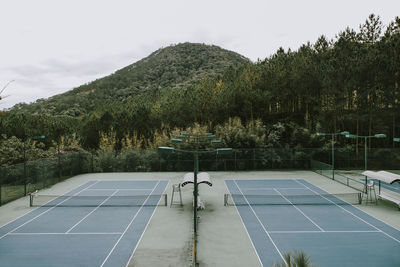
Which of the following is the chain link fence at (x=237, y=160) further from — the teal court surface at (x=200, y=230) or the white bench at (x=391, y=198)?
the white bench at (x=391, y=198)

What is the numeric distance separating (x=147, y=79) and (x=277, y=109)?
130 ft

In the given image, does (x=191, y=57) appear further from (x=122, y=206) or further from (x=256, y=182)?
(x=122, y=206)

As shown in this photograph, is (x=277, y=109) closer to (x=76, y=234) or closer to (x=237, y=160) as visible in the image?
(x=237, y=160)

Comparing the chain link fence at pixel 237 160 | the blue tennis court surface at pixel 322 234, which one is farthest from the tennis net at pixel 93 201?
the chain link fence at pixel 237 160

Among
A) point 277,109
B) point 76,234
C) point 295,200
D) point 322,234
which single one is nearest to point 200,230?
point 322,234

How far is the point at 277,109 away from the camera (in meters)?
35.4

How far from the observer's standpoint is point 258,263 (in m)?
9.61

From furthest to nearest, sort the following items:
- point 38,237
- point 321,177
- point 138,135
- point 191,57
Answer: point 191,57 < point 138,135 < point 321,177 < point 38,237

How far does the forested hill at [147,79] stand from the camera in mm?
55406

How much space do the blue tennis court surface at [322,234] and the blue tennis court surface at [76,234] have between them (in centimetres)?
533

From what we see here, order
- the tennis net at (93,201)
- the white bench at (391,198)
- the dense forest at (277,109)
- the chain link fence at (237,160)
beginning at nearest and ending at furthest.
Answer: the white bench at (391,198) < the tennis net at (93,201) < the dense forest at (277,109) < the chain link fence at (237,160)

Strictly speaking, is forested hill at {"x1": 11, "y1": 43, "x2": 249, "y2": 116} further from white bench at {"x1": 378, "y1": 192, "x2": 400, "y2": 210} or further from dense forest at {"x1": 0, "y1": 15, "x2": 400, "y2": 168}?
white bench at {"x1": 378, "y1": 192, "x2": 400, "y2": 210}

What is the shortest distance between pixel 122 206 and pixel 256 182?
38.6 ft

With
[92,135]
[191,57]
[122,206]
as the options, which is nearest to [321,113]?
[122,206]
